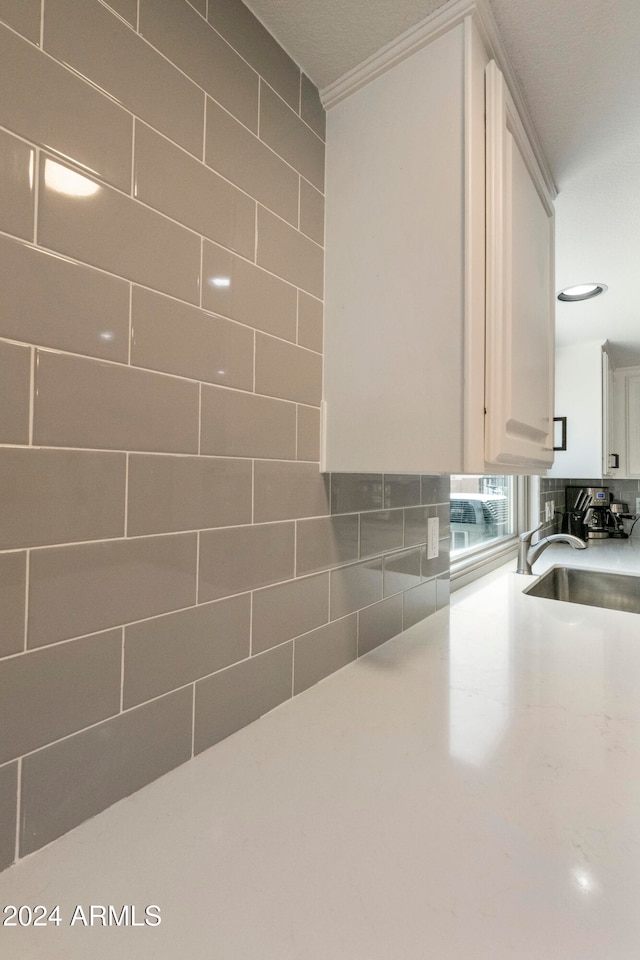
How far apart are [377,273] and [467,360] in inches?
10.2

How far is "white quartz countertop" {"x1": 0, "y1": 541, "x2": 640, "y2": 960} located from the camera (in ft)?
1.36

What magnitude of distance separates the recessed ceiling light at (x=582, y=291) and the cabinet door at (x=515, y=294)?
0.83 m

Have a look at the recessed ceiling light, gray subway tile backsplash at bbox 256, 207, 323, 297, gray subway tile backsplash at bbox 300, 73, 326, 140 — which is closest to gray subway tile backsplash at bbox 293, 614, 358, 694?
gray subway tile backsplash at bbox 256, 207, 323, 297

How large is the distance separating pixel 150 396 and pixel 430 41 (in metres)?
0.79

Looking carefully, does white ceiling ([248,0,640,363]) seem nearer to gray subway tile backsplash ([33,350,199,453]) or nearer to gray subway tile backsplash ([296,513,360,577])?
gray subway tile backsplash ([33,350,199,453])

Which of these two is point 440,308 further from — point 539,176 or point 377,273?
point 539,176

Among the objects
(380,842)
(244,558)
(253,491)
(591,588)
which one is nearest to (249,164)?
(253,491)

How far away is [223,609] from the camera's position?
2.31ft

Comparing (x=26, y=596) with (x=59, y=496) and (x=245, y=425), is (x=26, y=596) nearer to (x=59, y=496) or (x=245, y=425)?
(x=59, y=496)

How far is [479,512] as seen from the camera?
2197mm

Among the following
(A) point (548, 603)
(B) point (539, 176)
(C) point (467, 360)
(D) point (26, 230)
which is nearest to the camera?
(D) point (26, 230)

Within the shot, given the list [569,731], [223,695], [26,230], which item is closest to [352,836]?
[223,695]

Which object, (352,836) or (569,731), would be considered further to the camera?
(569,731)

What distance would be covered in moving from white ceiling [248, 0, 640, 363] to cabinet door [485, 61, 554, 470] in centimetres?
A: 9
